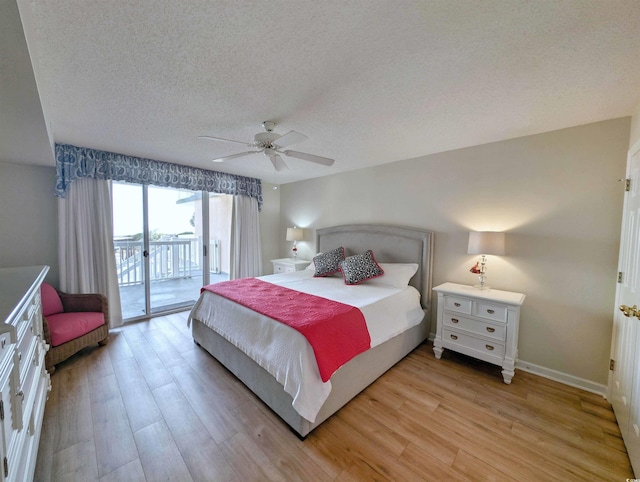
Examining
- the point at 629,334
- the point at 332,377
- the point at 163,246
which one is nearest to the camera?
the point at 629,334

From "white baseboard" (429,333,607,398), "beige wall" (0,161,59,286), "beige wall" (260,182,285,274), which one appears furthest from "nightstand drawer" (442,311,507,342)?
"beige wall" (0,161,59,286)

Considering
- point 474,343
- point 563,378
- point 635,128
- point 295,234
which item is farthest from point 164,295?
point 635,128

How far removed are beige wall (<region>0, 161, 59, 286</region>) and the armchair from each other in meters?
0.42

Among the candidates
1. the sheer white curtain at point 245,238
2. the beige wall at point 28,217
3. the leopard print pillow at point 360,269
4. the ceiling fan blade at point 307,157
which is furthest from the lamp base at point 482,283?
the beige wall at point 28,217

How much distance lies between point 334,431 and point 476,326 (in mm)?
1750

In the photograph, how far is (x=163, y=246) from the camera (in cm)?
429

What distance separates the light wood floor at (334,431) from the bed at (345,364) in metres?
0.12

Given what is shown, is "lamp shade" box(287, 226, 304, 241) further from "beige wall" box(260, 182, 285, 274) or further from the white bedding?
the white bedding

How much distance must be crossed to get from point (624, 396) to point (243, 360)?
2884mm

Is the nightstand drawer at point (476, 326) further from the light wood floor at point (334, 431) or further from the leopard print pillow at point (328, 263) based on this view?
the leopard print pillow at point (328, 263)

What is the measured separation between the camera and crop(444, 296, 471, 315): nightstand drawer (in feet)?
8.45

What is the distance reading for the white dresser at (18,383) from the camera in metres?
0.98

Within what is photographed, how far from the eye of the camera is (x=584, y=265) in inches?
90.0

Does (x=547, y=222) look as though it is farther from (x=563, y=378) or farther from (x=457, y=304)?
(x=563, y=378)
